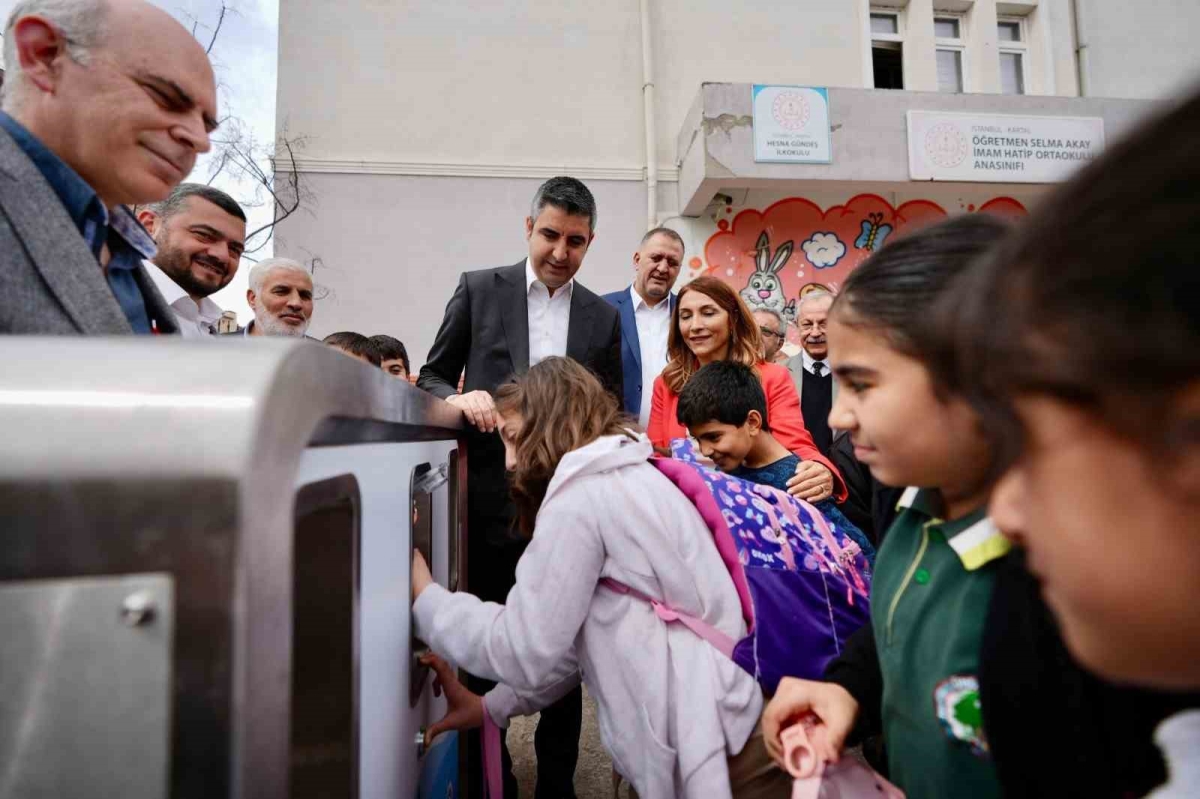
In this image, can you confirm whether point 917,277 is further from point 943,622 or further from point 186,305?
point 186,305

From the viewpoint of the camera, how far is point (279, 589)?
1.27 feet

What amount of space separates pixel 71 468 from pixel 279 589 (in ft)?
0.41

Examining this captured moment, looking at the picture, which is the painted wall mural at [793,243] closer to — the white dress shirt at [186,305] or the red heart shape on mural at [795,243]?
the red heart shape on mural at [795,243]

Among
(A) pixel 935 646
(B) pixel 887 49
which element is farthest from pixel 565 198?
(B) pixel 887 49

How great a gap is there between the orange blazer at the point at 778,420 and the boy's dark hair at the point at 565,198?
2.35 feet

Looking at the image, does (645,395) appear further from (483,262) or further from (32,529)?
(483,262)

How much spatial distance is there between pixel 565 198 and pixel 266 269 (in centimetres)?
138

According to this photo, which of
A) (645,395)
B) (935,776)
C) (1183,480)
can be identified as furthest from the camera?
(645,395)

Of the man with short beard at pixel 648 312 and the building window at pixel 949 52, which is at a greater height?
the building window at pixel 949 52

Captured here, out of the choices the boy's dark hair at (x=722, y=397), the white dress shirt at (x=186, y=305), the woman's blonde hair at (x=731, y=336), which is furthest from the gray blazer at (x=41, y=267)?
the woman's blonde hair at (x=731, y=336)

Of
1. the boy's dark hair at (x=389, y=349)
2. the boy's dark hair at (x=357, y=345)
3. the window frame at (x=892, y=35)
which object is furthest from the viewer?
the window frame at (x=892, y=35)

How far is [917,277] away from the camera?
A: 863mm

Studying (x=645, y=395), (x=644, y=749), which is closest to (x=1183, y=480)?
(x=644, y=749)

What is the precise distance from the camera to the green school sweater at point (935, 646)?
0.77 metres
